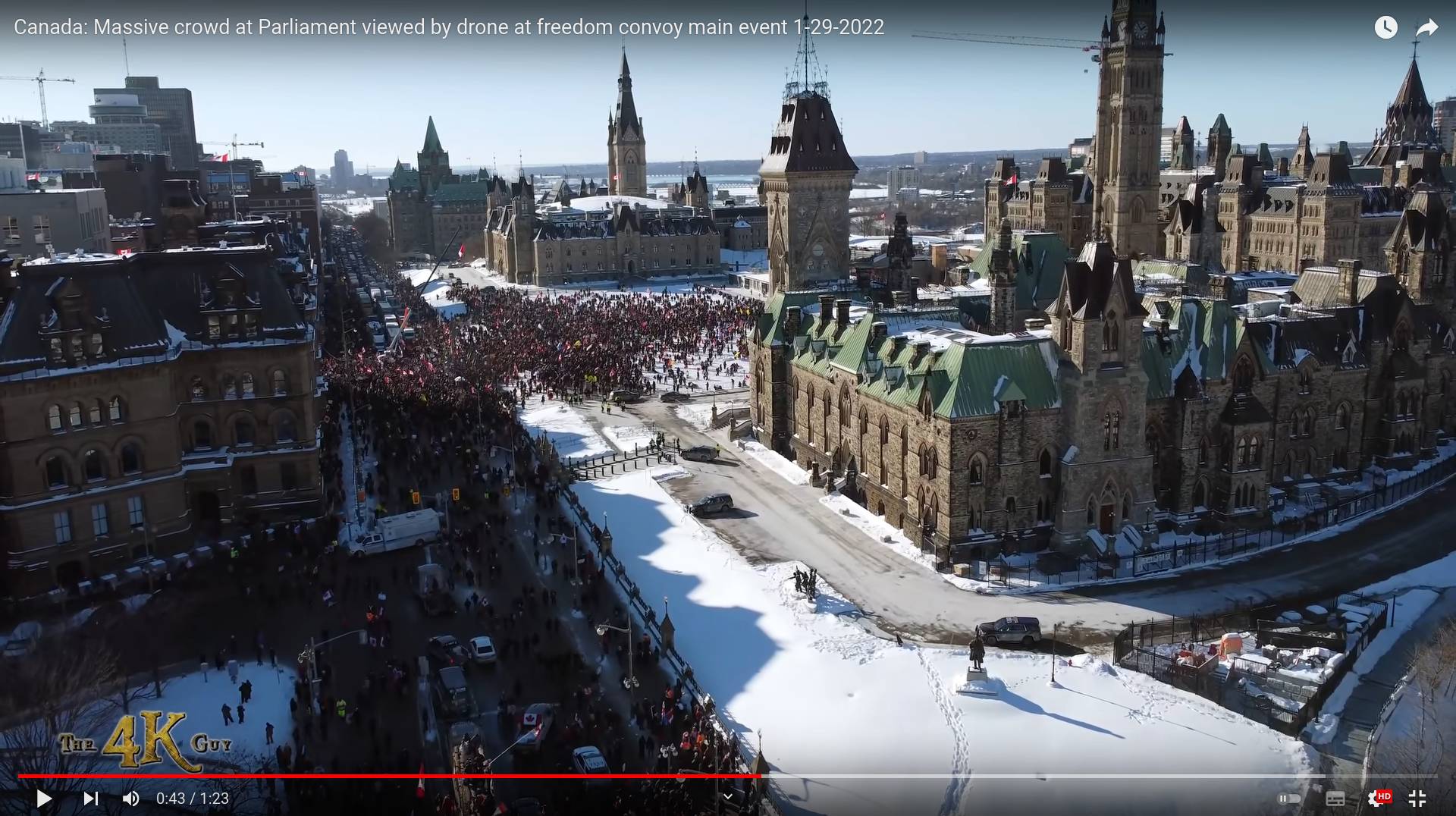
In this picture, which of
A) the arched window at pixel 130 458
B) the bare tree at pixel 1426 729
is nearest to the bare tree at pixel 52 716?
the arched window at pixel 130 458

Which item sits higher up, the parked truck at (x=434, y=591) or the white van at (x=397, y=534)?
the white van at (x=397, y=534)

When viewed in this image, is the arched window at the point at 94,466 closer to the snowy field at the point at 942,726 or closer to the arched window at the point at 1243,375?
the snowy field at the point at 942,726

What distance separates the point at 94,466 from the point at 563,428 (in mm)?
30182

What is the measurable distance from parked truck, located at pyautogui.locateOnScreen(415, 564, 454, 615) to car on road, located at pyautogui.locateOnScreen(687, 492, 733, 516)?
13.1m

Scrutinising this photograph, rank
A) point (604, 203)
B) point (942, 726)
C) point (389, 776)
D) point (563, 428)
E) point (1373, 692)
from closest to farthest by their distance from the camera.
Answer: point (389, 776), point (942, 726), point (1373, 692), point (563, 428), point (604, 203)

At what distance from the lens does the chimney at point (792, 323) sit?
64.2 meters

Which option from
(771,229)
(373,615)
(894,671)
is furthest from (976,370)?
(771,229)

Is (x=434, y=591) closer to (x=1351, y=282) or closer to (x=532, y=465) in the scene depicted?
(x=532, y=465)

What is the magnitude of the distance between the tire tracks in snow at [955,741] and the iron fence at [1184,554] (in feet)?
29.8

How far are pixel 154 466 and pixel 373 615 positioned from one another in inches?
535

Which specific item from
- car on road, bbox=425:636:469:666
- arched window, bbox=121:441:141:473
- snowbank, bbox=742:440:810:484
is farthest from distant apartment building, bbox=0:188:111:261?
car on road, bbox=425:636:469:666

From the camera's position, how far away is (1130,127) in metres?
90.9

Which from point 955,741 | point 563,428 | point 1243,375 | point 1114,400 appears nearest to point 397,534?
point 563,428
